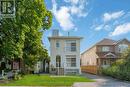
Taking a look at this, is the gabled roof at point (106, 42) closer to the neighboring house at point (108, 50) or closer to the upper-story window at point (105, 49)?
the neighboring house at point (108, 50)

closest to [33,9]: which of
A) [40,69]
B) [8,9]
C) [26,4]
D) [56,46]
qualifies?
[26,4]

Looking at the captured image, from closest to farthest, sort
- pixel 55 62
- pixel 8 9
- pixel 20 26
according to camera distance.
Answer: pixel 8 9, pixel 20 26, pixel 55 62

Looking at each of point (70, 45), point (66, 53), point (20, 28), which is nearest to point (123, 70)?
point (20, 28)

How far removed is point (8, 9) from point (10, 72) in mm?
15683

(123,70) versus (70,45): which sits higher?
(70,45)

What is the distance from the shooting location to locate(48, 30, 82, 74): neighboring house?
174ft

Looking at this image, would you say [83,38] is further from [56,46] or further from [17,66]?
[17,66]

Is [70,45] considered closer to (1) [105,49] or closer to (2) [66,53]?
(2) [66,53]

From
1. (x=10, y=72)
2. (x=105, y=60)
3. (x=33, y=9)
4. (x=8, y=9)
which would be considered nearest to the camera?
(x=8, y=9)

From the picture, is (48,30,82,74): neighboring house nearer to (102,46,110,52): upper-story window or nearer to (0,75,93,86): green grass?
(102,46,110,52): upper-story window

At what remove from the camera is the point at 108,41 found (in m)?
62.8

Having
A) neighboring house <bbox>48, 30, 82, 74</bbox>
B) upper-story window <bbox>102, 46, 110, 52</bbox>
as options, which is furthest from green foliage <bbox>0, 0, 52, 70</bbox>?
upper-story window <bbox>102, 46, 110, 52</bbox>

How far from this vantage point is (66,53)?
→ 53438mm

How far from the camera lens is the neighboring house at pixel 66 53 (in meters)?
53.1
